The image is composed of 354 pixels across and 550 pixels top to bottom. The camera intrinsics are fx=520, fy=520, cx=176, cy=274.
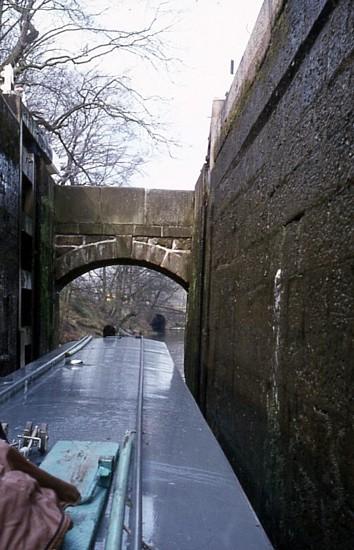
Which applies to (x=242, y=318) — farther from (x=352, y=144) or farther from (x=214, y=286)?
(x=352, y=144)

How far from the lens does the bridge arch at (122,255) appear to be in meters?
7.68

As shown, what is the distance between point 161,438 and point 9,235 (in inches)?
146

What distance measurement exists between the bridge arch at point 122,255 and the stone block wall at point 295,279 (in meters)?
3.53

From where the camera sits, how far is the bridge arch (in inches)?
302

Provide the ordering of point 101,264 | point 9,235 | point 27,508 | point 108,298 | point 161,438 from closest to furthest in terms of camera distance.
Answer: point 27,508 < point 161,438 < point 9,235 < point 101,264 < point 108,298

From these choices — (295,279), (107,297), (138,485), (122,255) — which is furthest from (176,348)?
(138,485)

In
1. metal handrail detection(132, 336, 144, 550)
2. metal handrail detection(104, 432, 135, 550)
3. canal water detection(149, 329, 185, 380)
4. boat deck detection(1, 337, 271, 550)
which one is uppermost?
metal handrail detection(104, 432, 135, 550)

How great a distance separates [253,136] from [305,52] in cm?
114

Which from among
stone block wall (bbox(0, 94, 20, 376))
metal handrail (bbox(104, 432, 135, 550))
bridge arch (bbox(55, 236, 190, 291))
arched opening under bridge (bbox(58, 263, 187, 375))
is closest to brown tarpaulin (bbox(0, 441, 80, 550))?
metal handrail (bbox(104, 432, 135, 550))

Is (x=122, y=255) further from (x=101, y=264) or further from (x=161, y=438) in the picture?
(x=161, y=438)

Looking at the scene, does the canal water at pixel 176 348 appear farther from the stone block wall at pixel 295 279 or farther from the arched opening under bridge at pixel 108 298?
the stone block wall at pixel 295 279

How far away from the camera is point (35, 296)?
6.92 m

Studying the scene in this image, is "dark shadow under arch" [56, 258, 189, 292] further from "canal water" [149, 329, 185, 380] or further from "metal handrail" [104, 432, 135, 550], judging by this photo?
"metal handrail" [104, 432, 135, 550]

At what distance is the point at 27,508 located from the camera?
3.47 feet
